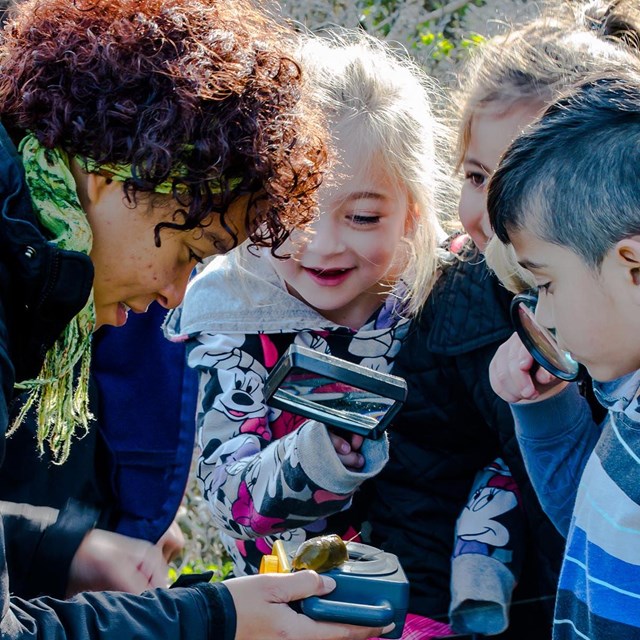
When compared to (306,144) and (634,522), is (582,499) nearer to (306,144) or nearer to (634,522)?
(634,522)

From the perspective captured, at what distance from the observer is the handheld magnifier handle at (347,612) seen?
1870 millimetres

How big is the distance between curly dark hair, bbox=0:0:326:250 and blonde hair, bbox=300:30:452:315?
64cm

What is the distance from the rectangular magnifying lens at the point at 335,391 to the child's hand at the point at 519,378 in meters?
0.23

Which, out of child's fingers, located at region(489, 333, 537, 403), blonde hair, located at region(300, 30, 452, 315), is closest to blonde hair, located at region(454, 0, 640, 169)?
blonde hair, located at region(300, 30, 452, 315)

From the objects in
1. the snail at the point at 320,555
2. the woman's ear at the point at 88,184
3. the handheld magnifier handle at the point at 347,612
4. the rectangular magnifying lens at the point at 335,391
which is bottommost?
the handheld magnifier handle at the point at 347,612

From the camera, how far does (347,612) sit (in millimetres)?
1881

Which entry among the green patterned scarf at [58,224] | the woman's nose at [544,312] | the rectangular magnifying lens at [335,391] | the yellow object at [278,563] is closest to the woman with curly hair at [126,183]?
the green patterned scarf at [58,224]

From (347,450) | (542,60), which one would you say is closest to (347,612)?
(347,450)

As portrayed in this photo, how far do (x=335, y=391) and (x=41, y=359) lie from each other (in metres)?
0.59

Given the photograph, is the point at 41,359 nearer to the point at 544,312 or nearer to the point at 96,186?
the point at 96,186

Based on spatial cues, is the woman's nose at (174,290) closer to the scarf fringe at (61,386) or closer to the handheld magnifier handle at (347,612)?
the scarf fringe at (61,386)

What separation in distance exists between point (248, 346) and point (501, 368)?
2.21 ft

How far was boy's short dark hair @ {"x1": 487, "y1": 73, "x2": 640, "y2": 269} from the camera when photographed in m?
1.74

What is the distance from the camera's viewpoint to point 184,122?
1723 mm
